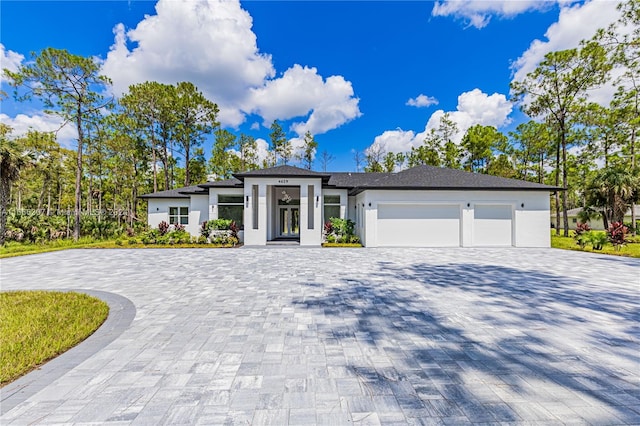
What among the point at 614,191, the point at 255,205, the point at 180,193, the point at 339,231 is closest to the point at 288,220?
the point at 255,205

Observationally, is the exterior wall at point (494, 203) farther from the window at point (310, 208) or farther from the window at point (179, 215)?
the window at point (179, 215)

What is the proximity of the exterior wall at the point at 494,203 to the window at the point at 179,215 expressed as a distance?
40.5 ft

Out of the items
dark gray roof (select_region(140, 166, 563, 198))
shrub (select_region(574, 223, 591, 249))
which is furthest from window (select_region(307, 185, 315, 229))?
shrub (select_region(574, 223, 591, 249))

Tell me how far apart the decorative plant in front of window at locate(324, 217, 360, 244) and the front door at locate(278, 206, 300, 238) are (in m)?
3.87

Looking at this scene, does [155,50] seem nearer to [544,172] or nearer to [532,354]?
[532,354]

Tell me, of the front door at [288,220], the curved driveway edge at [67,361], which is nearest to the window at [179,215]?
the front door at [288,220]

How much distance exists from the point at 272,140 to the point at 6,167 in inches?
774

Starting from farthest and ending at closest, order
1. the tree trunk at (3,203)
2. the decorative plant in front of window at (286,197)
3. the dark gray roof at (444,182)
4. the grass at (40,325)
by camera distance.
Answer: the decorative plant in front of window at (286,197) → the tree trunk at (3,203) → the dark gray roof at (444,182) → the grass at (40,325)

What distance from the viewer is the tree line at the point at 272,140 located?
15141 mm

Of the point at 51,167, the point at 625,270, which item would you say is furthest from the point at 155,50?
the point at 51,167

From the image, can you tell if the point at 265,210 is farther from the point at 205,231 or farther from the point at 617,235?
the point at 617,235

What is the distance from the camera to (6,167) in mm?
13062

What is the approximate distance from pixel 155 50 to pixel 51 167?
2236 centimetres

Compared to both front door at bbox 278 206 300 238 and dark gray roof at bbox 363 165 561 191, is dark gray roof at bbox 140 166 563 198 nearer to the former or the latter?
dark gray roof at bbox 363 165 561 191
